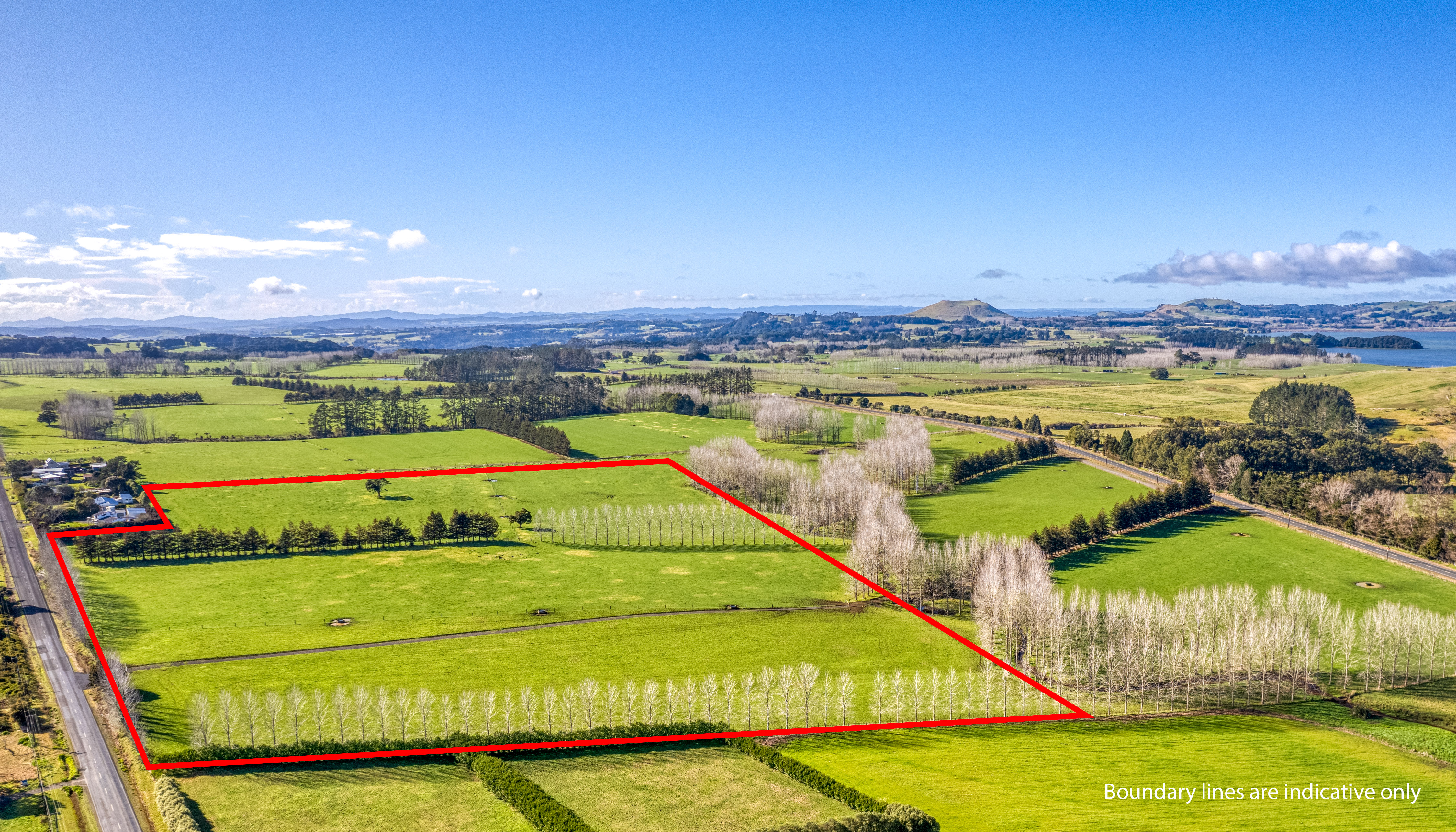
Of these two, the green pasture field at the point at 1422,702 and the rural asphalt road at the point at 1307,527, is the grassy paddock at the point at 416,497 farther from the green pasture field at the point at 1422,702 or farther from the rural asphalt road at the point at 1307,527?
the green pasture field at the point at 1422,702

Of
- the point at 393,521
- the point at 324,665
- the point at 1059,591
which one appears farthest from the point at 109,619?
the point at 1059,591

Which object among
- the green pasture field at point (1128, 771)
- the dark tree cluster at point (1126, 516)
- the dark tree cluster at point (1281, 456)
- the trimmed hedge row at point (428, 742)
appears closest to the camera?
the green pasture field at point (1128, 771)

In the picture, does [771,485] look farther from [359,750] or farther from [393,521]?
[359,750]

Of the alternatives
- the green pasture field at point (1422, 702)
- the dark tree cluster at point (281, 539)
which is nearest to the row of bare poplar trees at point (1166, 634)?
the green pasture field at point (1422, 702)

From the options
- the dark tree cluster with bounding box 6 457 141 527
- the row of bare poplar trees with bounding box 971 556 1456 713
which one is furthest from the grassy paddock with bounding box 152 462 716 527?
the row of bare poplar trees with bounding box 971 556 1456 713

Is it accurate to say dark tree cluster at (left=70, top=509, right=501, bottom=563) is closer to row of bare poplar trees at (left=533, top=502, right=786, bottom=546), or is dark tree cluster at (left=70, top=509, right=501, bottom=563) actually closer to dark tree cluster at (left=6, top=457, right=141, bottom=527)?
row of bare poplar trees at (left=533, top=502, right=786, bottom=546)

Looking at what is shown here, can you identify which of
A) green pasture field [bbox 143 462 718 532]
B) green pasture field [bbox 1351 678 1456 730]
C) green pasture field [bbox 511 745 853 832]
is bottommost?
green pasture field [bbox 1351 678 1456 730]

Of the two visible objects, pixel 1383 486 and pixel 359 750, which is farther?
pixel 1383 486
